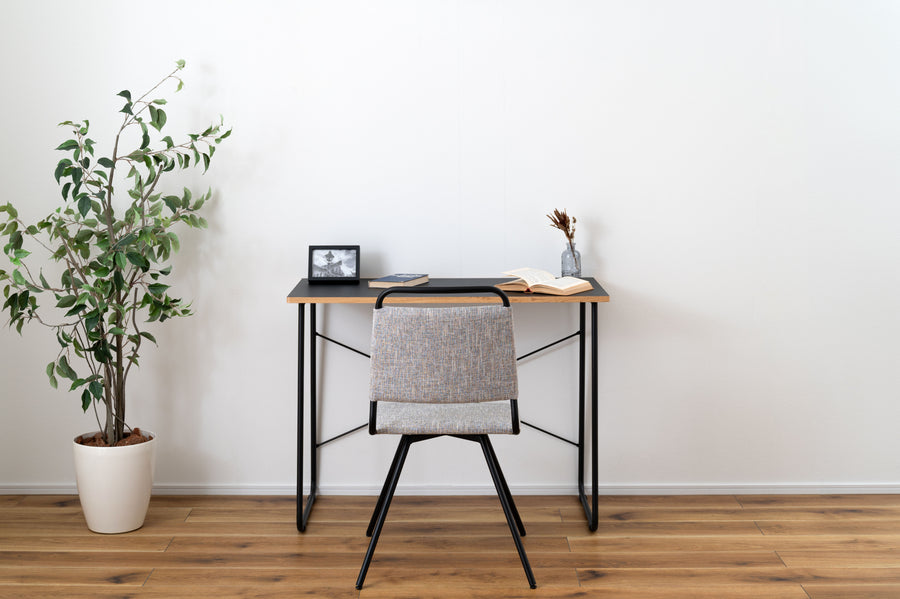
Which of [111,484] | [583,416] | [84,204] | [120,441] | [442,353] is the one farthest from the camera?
[583,416]

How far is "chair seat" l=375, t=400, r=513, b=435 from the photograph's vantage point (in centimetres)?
207

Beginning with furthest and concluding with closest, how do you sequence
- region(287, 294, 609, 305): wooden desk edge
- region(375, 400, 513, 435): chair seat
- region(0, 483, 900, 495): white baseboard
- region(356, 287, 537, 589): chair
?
region(0, 483, 900, 495): white baseboard < region(287, 294, 609, 305): wooden desk edge < region(375, 400, 513, 435): chair seat < region(356, 287, 537, 589): chair

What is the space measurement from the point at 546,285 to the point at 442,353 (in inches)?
22.0

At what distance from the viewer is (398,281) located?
2.49 m

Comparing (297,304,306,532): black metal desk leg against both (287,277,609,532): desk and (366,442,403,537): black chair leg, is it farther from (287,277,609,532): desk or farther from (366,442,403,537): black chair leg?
(366,442,403,537): black chair leg

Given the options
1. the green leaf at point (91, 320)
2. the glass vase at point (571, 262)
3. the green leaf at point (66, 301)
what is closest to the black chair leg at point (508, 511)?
the glass vase at point (571, 262)

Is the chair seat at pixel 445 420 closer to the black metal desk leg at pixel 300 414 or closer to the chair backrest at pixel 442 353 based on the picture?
the chair backrest at pixel 442 353

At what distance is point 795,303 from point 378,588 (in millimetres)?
1836

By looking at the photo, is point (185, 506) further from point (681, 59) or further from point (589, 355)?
point (681, 59)

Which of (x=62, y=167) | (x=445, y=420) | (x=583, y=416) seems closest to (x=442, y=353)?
(x=445, y=420)

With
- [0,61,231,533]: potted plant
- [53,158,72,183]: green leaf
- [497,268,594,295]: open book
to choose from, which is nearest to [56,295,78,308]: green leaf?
[0,61,231,533]: potted plant

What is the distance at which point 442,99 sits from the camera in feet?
8.91

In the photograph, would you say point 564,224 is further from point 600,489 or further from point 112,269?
point 112,269

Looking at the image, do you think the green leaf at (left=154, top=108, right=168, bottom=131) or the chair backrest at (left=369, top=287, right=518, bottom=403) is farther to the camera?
the green leaf at (left=154, top=108, right=168, bottom=131)
